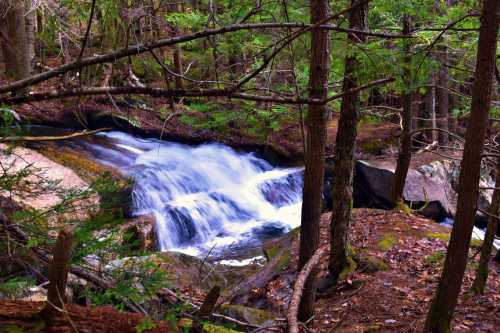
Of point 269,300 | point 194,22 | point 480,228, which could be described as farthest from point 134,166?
point 480,228

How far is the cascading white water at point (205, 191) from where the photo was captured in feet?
36.8

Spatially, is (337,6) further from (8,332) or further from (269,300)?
(8,332)

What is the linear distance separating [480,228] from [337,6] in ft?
26.3

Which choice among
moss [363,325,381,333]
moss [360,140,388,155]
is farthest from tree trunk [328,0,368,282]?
moss [360,140,388,155]

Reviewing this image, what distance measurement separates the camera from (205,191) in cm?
1333

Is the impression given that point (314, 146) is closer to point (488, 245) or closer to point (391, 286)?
point (488, 245)

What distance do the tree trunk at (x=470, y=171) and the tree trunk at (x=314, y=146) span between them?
1.45m

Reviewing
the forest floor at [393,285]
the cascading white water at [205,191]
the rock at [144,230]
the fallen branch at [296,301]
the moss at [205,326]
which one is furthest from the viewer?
the cascading white water at [205,191]

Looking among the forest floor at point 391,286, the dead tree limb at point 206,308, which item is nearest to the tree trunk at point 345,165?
the forest floor at point 391,286

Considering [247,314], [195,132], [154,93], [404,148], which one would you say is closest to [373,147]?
[195,132]

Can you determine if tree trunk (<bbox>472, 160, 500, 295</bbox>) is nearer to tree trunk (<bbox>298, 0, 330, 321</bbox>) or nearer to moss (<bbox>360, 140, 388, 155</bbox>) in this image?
tree trunk (<bbox>298, 0, 330, 321</bbox>)

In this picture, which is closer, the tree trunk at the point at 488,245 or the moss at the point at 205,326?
the moss at the point at 205,326

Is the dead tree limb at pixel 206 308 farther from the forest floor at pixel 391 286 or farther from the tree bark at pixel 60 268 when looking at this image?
the forest floor at pixel 391 286

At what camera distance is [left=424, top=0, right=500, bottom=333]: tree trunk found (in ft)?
12.5
